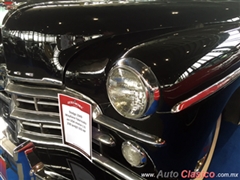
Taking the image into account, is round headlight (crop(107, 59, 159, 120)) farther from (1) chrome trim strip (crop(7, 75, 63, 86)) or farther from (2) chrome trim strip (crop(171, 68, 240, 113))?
(1) chrome trim strip (crop(7, 75, 63, 86))

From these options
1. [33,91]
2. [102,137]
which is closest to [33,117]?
[33,91]

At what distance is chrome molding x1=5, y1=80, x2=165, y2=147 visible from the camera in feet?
3.25

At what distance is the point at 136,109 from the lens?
37.0 inches

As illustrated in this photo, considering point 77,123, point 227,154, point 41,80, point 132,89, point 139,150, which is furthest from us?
point 227,154

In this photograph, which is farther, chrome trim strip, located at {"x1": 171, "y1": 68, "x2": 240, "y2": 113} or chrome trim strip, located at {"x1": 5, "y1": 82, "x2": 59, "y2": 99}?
chrome trim strip, located at {"x1": 5, "y1": 82, "x2": 59, "y2": 99}

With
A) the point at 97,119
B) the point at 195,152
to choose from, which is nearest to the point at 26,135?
the point at 97,119

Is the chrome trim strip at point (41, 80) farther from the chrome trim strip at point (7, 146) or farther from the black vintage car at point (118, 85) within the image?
the chrome trim strip at point (7, 146)

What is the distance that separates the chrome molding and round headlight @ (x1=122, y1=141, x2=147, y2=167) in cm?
8

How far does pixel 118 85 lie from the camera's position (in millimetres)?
958

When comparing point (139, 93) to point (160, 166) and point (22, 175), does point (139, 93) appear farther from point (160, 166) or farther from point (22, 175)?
point (22, 175)

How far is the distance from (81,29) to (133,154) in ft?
1.98

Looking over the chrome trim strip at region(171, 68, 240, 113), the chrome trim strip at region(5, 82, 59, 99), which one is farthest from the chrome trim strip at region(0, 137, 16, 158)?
the chrome trim strip at region(171, 68, 240, 113)

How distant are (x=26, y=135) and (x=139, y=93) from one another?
0.79 metres

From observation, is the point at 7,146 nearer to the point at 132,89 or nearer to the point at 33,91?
the point at 33,91
